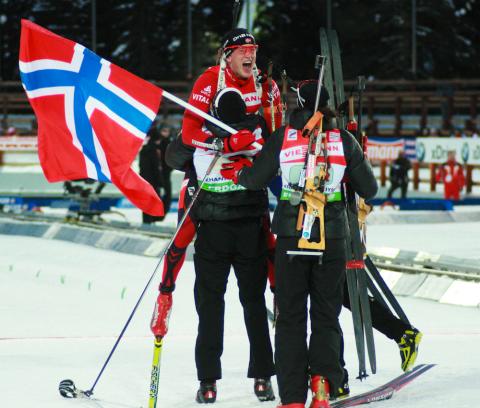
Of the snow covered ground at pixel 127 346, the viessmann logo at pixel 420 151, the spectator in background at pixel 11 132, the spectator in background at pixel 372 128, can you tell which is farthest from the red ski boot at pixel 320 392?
the spectator in background at pixel 11 132

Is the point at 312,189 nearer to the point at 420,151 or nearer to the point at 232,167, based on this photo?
the point at 232,167

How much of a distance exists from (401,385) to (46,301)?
5184 millimetres

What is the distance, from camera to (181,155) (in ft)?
22.4

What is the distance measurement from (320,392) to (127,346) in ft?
9.37

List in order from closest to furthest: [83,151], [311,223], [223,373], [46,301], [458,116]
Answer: [311,223] → [83,151] → [223,373] → [46,301] → [458,116]

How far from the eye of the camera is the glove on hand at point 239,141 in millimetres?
6426

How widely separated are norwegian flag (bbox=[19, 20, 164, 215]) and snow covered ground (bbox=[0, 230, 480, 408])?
4.38ft

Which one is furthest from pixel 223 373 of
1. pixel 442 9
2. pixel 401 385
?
pixel 442 9

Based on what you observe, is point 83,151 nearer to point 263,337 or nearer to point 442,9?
point 263,337

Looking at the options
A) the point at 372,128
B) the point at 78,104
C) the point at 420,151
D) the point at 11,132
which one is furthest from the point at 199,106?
the point at 11,132

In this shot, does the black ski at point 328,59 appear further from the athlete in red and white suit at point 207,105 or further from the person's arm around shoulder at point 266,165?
the person's arm around shoulder at point 266,165

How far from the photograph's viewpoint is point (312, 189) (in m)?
5.93

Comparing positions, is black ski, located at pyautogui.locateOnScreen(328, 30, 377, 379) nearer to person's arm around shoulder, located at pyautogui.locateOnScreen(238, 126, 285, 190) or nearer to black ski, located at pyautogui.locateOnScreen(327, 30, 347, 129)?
black ski, located at pyautogui.locateOnScreen(327, 30, 347, 129)

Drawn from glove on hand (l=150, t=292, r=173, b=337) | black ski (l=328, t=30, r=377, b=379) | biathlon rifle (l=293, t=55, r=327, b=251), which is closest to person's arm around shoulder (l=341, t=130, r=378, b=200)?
biathlon rifle (l=293, t=55, r=327, b=251)
